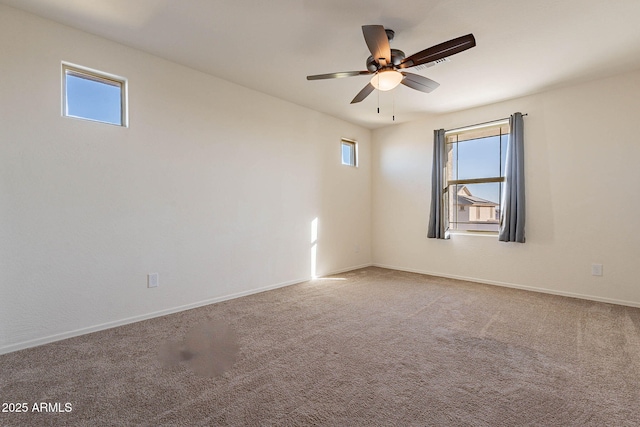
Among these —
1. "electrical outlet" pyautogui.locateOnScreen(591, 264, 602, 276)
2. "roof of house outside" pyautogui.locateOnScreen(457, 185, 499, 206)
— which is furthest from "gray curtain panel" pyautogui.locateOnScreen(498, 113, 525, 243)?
"electrical outlet" pyautogui.locateOnScreen(591, 264, 602, 276)

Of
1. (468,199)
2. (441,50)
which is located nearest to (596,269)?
(468,199)

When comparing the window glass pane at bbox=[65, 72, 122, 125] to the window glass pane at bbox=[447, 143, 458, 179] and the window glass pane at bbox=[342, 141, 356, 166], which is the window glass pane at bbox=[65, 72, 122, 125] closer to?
the window glass pane at bbox=[342, 141, 356, 166]

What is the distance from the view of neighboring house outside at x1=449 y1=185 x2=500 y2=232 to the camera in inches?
177

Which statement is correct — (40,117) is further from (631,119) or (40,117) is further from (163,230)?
(631,119)

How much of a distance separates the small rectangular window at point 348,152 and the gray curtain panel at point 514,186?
8.02ft

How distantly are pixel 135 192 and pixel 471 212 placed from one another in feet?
15.1

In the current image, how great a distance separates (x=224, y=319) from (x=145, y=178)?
63.5 inches

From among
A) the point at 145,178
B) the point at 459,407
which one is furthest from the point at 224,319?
the point at 459,407

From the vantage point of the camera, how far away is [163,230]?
3092 millimetres

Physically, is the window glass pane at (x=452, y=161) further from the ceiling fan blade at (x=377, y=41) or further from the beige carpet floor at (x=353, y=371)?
the ceiling fan blade at (x=377, y=41)

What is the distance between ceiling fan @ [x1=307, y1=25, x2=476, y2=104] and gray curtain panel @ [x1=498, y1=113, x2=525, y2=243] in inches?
77.0

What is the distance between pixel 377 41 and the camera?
2.19 meters

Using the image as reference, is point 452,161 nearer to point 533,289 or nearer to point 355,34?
point 533,289

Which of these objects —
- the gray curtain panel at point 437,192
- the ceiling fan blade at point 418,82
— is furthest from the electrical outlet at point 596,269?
the ceiling fan blade at point 418,82
